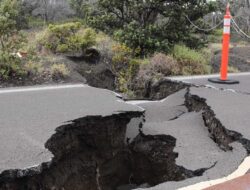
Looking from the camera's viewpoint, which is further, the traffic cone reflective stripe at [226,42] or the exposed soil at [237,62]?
the exposed soil at [237,62]

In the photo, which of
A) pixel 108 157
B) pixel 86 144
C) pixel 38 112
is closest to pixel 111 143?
pixel 108 157

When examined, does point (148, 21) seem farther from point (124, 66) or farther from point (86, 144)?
point (86, 144)

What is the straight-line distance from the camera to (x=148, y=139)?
5.70 meters

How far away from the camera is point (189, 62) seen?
10078mm

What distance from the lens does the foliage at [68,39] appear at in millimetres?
10582

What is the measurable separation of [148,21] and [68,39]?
2354 mm

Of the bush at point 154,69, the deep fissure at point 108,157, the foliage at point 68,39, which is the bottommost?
the deep fissure at point 108,157

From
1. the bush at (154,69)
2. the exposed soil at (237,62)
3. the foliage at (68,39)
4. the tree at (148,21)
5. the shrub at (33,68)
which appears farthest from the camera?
the exposed soil at (237,62)

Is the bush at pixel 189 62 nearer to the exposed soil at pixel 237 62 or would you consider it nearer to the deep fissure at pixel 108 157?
the exposed soil at pixel 237 62

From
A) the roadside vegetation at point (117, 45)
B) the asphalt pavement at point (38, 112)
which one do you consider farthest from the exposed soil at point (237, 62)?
the asphalt pavement at point (38, 112)

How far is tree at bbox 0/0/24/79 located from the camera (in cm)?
839

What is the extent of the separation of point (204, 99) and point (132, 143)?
5.43 feet

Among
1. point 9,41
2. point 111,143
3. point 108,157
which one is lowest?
point 108,157

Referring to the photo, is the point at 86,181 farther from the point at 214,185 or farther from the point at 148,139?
the point at 214,185
